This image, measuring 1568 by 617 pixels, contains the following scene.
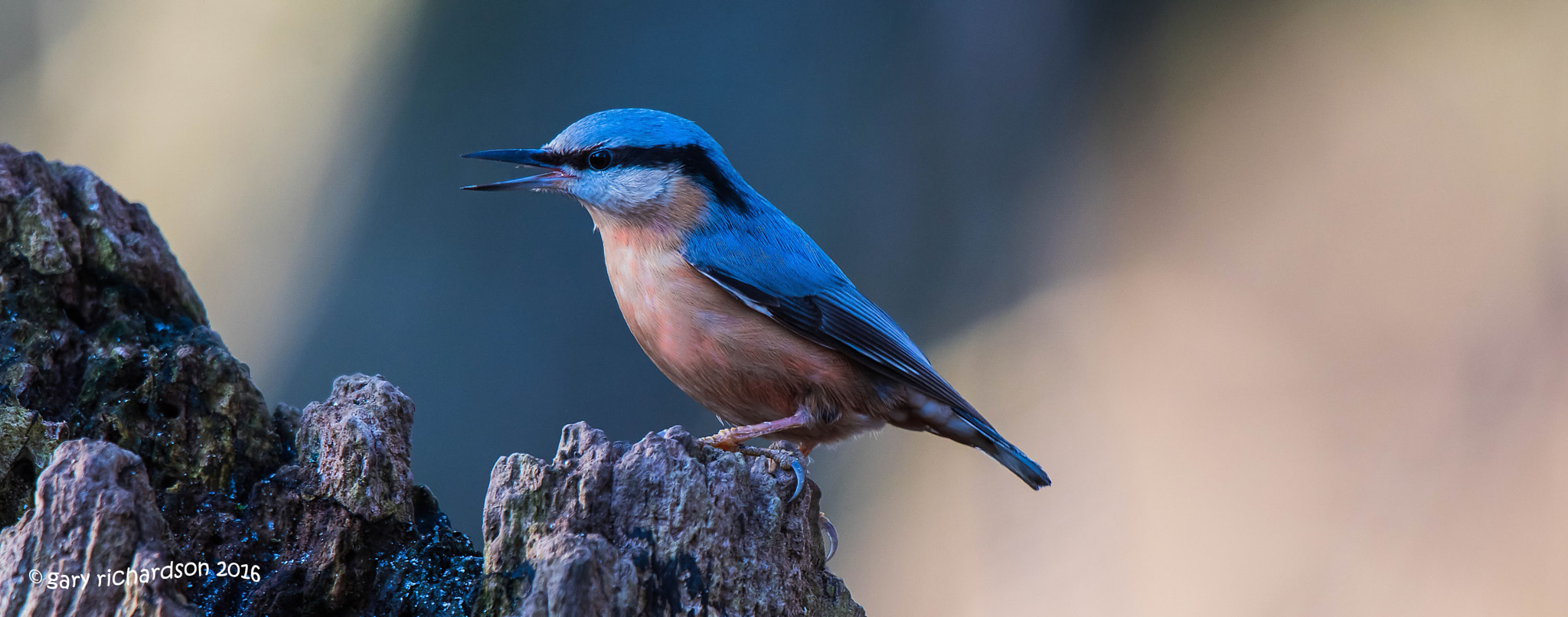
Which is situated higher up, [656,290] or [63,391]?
[656,290]

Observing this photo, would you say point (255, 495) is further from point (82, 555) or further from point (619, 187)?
point (619, 187)

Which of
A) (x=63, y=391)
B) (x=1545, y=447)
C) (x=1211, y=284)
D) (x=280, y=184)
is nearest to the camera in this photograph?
(x=63, y=391)

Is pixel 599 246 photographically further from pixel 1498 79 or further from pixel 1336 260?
pixel 1498 79

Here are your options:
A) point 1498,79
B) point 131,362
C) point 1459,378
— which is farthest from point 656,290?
point 1498,79

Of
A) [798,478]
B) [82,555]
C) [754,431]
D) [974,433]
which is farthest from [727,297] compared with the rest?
[82,555]

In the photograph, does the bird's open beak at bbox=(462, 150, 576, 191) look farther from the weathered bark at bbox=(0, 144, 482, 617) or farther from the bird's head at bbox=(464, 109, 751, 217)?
the weathered bark at bbox=(0, 144, 482, 617)

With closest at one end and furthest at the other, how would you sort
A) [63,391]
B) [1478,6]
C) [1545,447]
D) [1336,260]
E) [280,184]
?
[63,391]
[1545,447]
[1478,6]
[1336,260]
[280,184]
